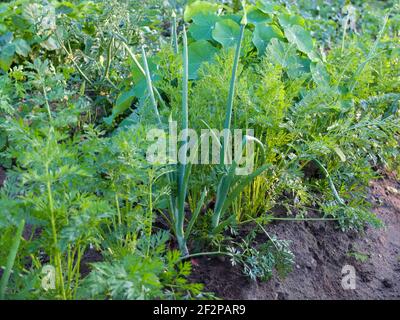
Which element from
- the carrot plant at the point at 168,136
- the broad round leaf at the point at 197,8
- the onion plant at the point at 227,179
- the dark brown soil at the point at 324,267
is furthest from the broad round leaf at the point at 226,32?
the dark brown soil at the point at 324,267

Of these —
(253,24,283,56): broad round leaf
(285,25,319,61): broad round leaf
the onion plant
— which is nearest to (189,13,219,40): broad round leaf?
(253,24,283,56): broad round leaf

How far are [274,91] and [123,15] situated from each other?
740mm

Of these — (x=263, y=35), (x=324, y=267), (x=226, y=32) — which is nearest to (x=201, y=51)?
(x=226, y=32)

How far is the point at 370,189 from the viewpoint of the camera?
2.50 metres

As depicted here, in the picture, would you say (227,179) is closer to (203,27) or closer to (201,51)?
(201,51)

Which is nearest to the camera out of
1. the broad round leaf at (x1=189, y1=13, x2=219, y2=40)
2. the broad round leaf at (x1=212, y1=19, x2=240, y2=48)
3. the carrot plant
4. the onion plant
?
the carrot plant

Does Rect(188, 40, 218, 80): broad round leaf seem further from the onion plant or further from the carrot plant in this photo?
the onion plant

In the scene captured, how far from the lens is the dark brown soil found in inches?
71.9

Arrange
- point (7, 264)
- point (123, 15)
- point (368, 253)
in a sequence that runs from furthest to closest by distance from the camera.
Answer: point (123, 15), point (368, 253), point (7, 264)

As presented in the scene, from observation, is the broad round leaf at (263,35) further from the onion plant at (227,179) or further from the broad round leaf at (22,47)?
the broad round leaf at (22,47)

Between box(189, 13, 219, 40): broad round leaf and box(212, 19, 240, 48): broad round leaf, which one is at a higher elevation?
box(189, 13, 219, 40): broad round leaf
